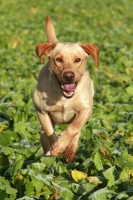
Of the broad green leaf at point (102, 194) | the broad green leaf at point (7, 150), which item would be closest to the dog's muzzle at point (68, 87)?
the broad green leaf at point (7, 150)

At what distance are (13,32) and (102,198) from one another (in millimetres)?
15364

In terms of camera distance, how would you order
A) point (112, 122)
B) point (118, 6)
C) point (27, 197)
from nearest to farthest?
point (27, 197), point (112, 122), point (118, 6)

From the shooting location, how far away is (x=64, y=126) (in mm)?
8398

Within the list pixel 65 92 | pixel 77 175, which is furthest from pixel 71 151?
pixel 77 175

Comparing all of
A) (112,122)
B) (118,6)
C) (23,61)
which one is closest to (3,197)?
(112,122)

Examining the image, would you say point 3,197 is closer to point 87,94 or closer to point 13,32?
point 87,94

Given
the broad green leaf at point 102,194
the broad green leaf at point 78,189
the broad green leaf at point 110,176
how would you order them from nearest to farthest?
the broad green leaf at point 102,194, the broad green leaf at point 110,176, the broad green leaf at point 78,189

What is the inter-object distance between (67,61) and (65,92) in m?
0.39

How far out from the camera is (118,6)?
94.9 feet

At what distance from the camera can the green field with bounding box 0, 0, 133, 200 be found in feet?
16.9

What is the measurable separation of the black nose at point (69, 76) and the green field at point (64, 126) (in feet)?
2.18

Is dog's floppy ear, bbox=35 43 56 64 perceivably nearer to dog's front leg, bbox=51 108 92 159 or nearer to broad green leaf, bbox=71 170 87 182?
dog's front leg, bbox=51 108 92 159

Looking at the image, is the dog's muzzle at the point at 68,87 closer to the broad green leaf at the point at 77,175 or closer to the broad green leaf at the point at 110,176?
the broad green leaf at the point at 77,175

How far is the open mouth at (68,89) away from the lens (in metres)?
6.37
